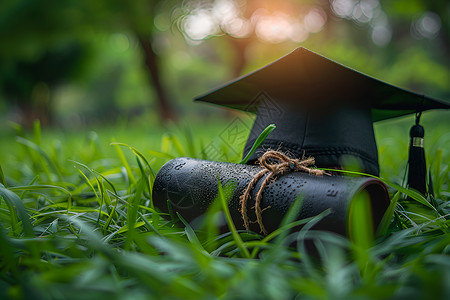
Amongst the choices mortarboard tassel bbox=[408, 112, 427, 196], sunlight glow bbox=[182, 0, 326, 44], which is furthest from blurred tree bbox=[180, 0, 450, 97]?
mortarboard tassel bbox=[408, 112, 427, 196]

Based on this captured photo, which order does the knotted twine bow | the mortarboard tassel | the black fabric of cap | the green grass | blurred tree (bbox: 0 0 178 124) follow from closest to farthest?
the green grass → the knotted twine bow → the black fabric of cap → the mortarboard tassel → blurred tree (bbox: 0 0 178 124)

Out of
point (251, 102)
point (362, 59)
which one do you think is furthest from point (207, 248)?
point (362, 59)

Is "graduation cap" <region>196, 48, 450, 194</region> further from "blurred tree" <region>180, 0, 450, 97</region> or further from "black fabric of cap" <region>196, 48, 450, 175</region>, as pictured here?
"blurred tree" <region>180, 0, 450, 97</region>

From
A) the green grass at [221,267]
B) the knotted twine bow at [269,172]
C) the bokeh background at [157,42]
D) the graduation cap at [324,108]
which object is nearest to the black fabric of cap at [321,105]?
the graduation cap at [324,108]

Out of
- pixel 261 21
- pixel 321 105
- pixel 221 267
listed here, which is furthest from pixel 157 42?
pixel 221 267

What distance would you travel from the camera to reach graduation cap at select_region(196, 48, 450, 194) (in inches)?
40.6

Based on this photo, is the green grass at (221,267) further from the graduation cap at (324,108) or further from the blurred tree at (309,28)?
the blurred tree at (309,28)

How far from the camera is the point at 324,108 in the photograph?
1.09 metres

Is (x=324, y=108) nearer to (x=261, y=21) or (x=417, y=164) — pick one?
(x=417, y=164)

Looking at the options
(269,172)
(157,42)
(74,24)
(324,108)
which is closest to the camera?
(269,172)

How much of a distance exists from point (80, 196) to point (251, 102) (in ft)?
2.68

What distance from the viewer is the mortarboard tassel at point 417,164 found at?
3.77 ft

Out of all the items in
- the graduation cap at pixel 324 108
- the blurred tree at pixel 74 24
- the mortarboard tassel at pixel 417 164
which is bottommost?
the mortarboard tassel at pixel 417 164

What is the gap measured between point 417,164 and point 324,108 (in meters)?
0.40
